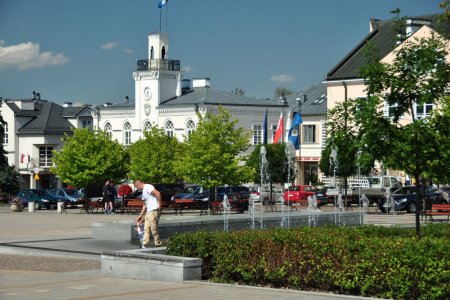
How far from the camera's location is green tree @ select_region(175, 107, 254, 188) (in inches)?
1965

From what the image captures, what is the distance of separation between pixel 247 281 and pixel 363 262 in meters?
2.54

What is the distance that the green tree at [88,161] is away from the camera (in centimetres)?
5384

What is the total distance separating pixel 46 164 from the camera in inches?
3922

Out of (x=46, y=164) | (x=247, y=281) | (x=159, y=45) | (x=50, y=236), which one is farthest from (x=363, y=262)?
(x=46, y=164)

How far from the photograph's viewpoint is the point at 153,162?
200 ft

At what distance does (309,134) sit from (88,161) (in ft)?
110

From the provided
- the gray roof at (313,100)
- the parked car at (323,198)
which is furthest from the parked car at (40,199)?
the gray roof at (313,100)

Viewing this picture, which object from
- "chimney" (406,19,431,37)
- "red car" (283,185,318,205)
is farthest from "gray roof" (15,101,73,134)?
"chimney" (406,19,431,37)

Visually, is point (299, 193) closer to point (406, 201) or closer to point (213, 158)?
point (213, 158)

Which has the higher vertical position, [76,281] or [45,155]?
[45,155]

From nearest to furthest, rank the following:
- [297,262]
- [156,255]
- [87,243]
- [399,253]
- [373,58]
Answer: [399,253] → [297,262] → [156,255] → [373,58] → [87,243]

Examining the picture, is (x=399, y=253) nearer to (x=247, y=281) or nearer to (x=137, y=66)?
(x=247, y=281)

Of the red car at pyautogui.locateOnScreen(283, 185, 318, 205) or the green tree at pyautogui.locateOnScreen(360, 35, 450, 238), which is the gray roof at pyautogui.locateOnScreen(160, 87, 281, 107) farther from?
the green tree at pyautogui.locateOnScreen(360, 35, 450, 238)

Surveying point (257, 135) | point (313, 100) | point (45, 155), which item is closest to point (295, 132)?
point (313, 100)
